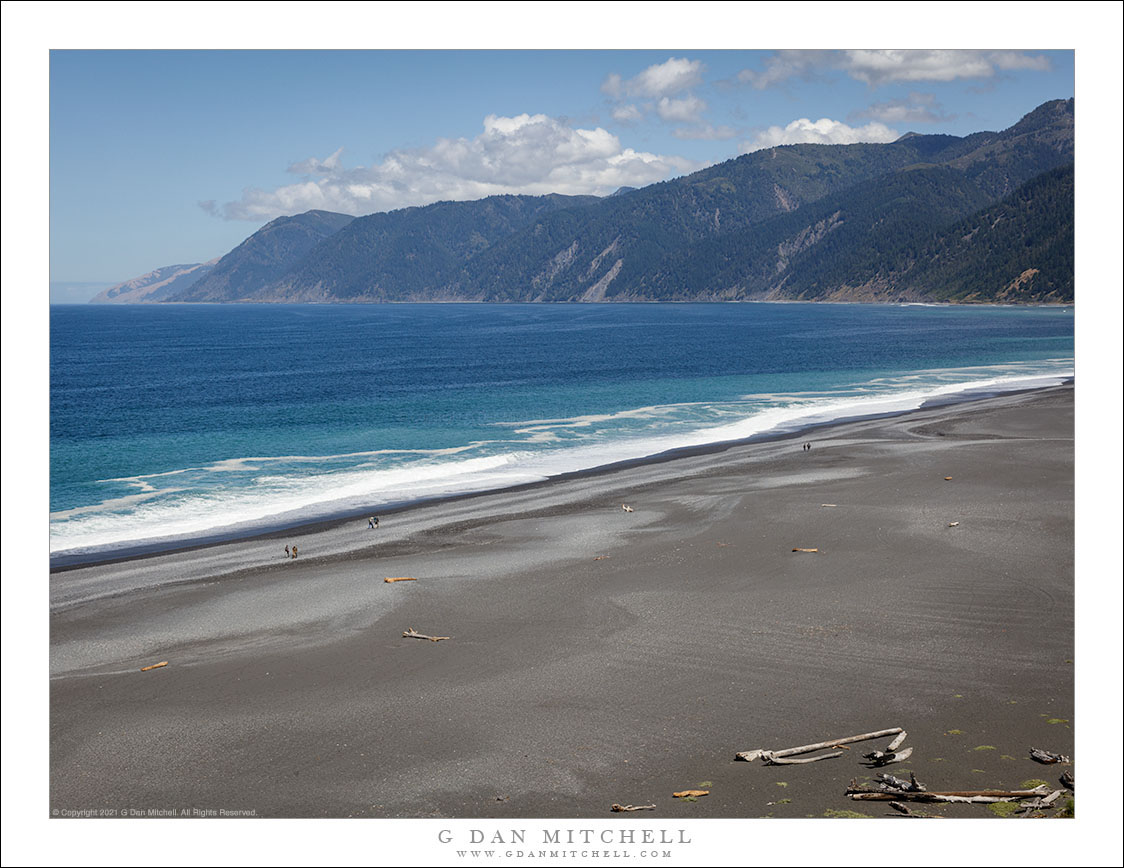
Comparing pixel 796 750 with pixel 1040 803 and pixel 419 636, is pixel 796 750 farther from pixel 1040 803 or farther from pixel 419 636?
pixel 419 636

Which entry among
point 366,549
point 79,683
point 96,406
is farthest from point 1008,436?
point 96,406

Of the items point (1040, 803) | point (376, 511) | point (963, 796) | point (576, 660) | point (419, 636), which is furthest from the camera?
point (376, 511)

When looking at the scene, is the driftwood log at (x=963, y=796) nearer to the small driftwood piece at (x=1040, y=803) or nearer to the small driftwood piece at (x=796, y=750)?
the small driftwood piece at (x=1040, y=803)

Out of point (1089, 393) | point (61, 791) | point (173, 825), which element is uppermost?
point (1089, 393)

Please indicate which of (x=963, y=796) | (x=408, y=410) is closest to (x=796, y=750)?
(x=963, y=796)

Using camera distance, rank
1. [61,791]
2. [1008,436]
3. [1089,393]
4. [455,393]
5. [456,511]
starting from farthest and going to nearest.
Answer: [455,393], [1008,436], [456,511], [61,791], [1089,393]

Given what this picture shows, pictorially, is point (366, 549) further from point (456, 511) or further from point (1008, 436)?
point (1008, 436)
